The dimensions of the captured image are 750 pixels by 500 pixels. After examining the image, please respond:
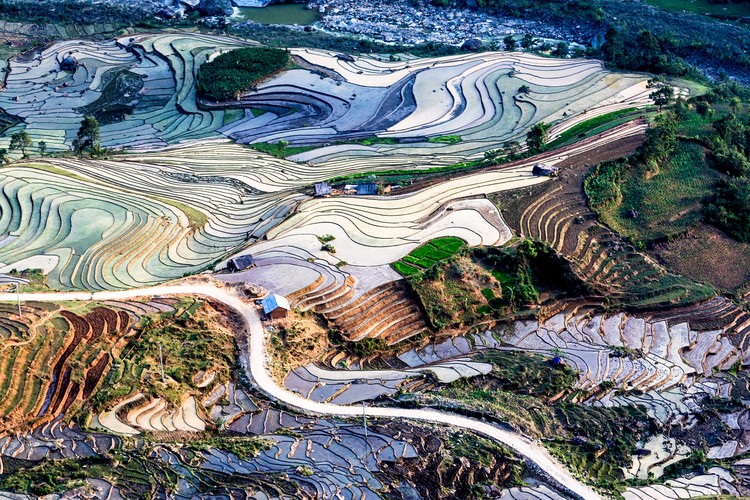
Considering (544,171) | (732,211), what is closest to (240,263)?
(544,171)

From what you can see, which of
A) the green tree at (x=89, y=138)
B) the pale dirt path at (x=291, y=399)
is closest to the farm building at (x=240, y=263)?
the pale dirt path at (x=291, y=399)

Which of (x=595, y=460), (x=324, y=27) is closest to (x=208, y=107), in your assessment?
(x=324, y=27)

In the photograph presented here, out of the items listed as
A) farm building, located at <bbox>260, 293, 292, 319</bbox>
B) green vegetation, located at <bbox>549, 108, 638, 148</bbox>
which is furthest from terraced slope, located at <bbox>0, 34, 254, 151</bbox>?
farm building, located at <bbox>260, 293, 292, 319</bbox>

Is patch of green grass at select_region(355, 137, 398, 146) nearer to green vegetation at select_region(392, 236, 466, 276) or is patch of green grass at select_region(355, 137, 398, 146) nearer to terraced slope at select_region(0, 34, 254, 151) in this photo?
terraced slope at select_region(0, 34, 254, 151)

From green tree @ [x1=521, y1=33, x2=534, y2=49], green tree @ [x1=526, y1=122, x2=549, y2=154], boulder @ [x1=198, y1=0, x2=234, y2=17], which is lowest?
green tree @ [x1=526, y1=122, x2=549, y2=154]

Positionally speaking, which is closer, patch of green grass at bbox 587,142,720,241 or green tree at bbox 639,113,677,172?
patch of green grass at bbox 587,142,720,241

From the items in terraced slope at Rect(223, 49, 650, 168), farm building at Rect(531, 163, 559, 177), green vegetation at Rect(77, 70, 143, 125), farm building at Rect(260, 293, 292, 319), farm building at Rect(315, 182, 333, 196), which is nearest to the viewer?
farm building at Rect(260, 293, 292, 319)

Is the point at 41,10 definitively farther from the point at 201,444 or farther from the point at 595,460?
the point at 595,460

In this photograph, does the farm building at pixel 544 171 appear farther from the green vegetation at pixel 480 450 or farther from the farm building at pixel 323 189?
the green vegetation at pixel 480 450
